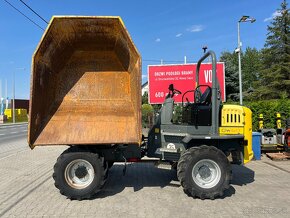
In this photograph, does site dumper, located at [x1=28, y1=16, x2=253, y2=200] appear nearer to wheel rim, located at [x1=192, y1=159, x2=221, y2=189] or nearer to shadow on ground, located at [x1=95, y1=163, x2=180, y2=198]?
wheel rim, located at [x1=192, y1=159, x2=221, y2=189]

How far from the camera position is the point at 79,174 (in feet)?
21.9

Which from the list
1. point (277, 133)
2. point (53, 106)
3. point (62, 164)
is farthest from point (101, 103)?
point (277, 133)

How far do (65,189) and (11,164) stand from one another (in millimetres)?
4895

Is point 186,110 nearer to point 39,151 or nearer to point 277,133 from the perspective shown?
point 277,133

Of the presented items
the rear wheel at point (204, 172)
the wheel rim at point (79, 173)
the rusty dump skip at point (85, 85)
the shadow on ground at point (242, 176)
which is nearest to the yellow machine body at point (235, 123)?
the rear wheel at point (204, 172)

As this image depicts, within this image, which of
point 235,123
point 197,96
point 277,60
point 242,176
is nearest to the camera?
point 235,123

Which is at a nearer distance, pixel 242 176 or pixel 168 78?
pixel 242 176

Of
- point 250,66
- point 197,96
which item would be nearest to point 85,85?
point 197,96

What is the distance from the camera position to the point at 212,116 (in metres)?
6.86

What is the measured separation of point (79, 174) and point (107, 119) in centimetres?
125

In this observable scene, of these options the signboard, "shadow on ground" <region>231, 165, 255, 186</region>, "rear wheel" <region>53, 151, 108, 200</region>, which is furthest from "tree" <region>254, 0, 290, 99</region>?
"rear wheel" <region>53, 151, 108, 200</region>

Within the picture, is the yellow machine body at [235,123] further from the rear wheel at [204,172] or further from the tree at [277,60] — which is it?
the tree at [277,60]

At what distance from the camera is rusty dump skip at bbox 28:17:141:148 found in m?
6.50

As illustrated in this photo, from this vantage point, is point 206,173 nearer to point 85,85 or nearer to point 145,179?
point 145,179
